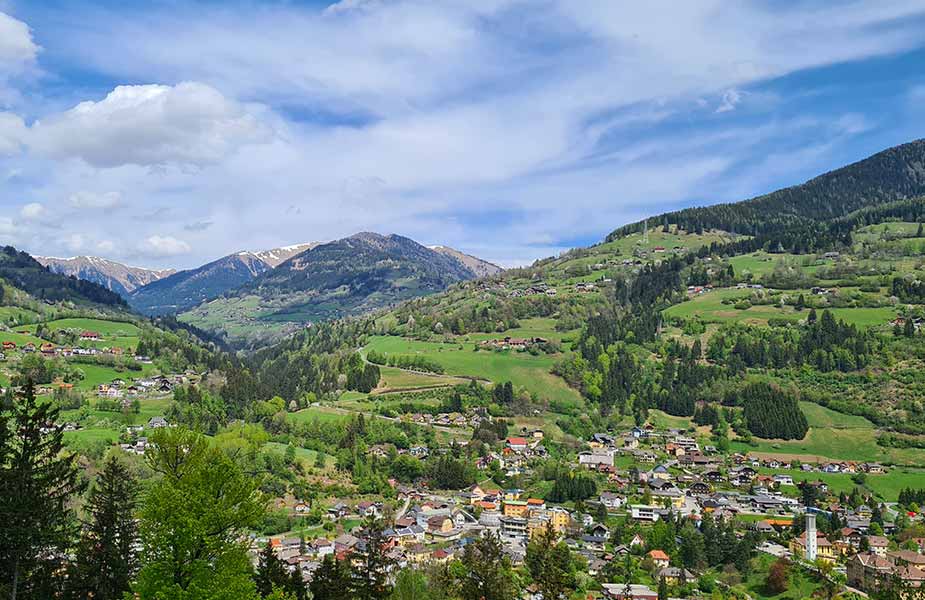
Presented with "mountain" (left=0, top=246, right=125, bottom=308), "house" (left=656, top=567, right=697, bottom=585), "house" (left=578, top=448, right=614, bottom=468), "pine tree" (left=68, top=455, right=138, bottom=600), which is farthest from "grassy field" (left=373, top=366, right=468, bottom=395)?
"mountain" (left=0, top=246, right=125, bottom=308)

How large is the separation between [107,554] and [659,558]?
44194 mm

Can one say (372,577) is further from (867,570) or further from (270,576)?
(867,570)

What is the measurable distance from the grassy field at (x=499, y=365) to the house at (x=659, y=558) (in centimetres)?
5254

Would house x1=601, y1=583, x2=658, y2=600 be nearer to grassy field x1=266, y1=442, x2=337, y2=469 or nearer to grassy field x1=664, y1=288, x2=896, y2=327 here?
grassy field x1=266, y1=442, x2=337, y2=469

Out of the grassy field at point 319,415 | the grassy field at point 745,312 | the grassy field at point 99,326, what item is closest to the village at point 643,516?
the grassy field at point 319,415

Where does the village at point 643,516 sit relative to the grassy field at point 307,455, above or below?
below

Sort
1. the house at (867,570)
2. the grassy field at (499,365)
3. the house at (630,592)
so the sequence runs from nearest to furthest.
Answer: the house at (630,592)
the house at (867,570)
the grassy field at (499,365)

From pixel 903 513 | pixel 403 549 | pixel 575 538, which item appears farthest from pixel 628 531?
pixel 903 513

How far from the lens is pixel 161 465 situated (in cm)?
2038

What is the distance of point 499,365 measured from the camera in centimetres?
12212

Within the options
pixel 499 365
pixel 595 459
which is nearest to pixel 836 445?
pixel 595 459

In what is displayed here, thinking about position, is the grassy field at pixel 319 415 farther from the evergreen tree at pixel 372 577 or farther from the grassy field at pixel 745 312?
the grassy field at pixel 745 312

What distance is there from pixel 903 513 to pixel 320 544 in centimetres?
5374

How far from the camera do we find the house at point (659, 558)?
5691cm
